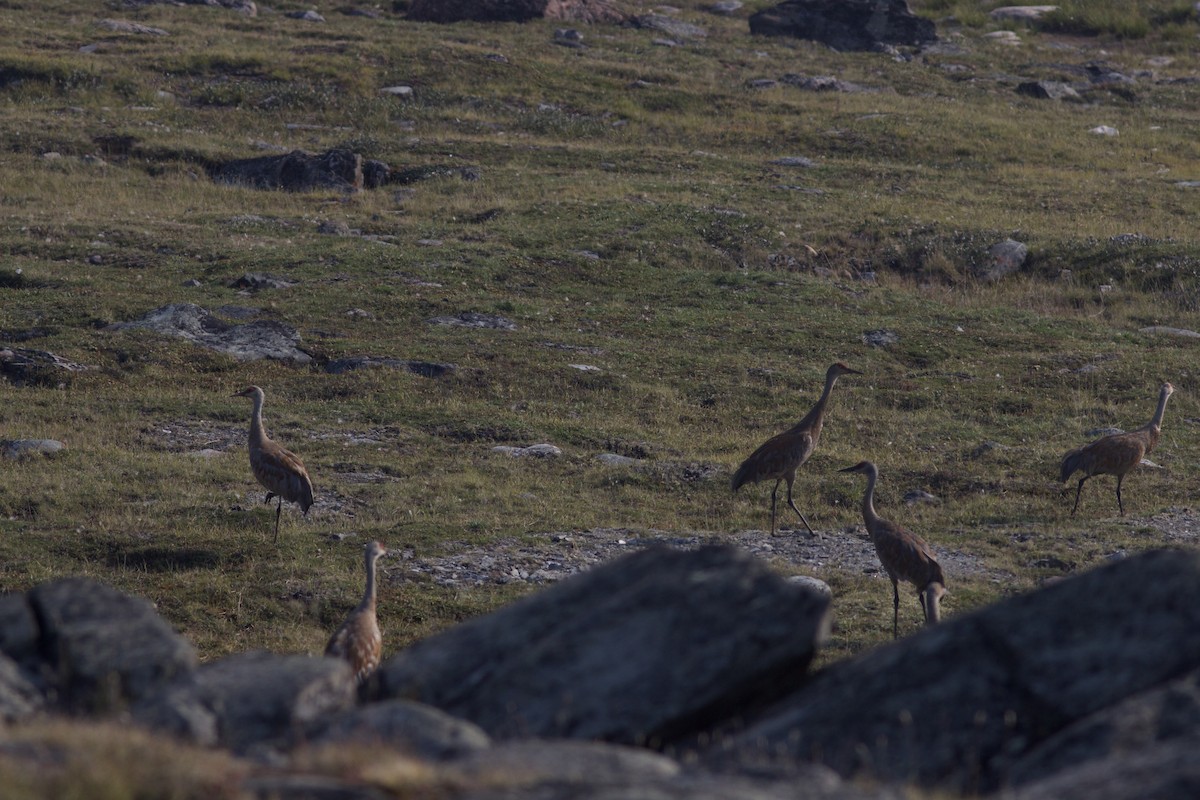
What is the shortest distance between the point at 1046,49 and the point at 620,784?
61870 millimetres

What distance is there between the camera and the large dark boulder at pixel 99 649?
7.06 metres

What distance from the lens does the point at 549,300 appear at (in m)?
27.6

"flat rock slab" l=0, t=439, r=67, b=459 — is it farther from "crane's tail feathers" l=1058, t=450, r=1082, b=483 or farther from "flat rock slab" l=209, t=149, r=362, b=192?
"flat rock slab" l=209, t=149, r=362, b=192

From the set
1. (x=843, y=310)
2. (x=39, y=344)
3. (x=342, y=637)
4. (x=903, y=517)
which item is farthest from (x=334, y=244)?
(x=342, y=637)

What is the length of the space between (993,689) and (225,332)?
18.9 metres

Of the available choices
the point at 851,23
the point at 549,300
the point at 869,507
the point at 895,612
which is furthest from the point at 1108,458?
the point at 851,23

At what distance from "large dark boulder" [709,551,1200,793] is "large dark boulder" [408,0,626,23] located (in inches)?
2103

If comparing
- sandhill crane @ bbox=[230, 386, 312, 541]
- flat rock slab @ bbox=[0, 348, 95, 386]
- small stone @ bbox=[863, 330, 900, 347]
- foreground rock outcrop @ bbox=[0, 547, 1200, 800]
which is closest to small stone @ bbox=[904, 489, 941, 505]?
small stone @ bbox=[863, 330, 900, 347]

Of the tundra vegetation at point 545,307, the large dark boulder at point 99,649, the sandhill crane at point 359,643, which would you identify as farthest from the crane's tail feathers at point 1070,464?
the large dark boulder at point 99,649

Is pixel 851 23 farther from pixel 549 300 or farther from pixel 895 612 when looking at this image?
pixel 895 612

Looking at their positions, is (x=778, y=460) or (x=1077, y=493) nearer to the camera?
(x=778, y=460)

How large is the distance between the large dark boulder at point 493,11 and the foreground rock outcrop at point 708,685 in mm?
52957

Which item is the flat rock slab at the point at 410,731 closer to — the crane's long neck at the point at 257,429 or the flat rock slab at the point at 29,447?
the crane's long neck at the point at 257,429

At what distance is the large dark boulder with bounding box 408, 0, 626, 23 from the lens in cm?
5777
